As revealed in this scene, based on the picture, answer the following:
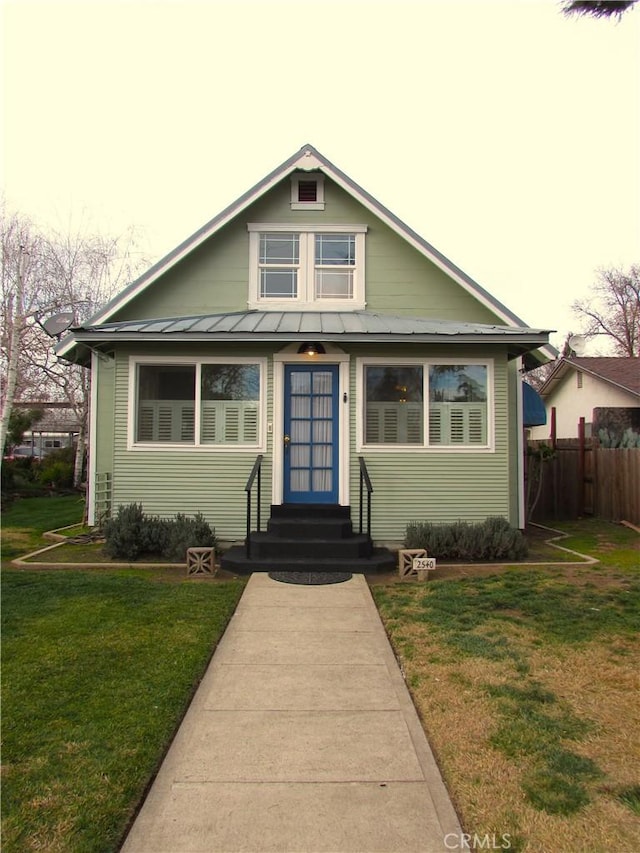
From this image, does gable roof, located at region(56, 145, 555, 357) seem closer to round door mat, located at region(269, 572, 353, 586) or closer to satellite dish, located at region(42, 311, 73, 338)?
satellite dish, located at region(42, 311, 73, 338)

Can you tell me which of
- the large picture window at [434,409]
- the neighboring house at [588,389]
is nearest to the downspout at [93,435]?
the large picture window at [434,409]

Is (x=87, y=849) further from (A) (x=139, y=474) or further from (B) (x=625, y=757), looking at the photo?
(A) (x=139, y=474)

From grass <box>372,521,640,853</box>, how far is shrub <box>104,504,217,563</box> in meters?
2.88

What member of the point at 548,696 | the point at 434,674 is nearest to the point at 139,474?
the point at 434,674

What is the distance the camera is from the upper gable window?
1032cm

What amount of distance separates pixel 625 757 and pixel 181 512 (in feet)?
23.1

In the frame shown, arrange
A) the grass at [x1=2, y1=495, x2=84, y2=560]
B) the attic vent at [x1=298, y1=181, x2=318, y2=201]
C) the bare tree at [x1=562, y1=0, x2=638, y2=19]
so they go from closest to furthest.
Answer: the bare tree at [x1=562, y1=0, x2=638, y2=19]
the grass at [x1=2, y1=495, x2=84, y2=560]
the attic vent at [x1=298, y1=181, x2=318, y2=201]

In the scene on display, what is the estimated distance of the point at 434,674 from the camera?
4219mm

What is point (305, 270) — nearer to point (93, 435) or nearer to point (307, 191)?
point (307, 191)

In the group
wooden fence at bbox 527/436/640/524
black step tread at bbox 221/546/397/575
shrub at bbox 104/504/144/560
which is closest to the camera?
black step tread at bbox 221/546/397/575

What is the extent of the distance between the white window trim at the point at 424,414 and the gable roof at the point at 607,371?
11327 mm

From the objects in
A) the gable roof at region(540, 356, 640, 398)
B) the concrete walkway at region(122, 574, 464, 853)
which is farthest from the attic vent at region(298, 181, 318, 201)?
the gable roof at region(540, 356, 640, 398)

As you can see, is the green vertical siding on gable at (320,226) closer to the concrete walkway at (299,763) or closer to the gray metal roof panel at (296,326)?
the gray metal roof panel at (296,326)

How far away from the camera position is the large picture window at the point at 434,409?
29.9 feet
